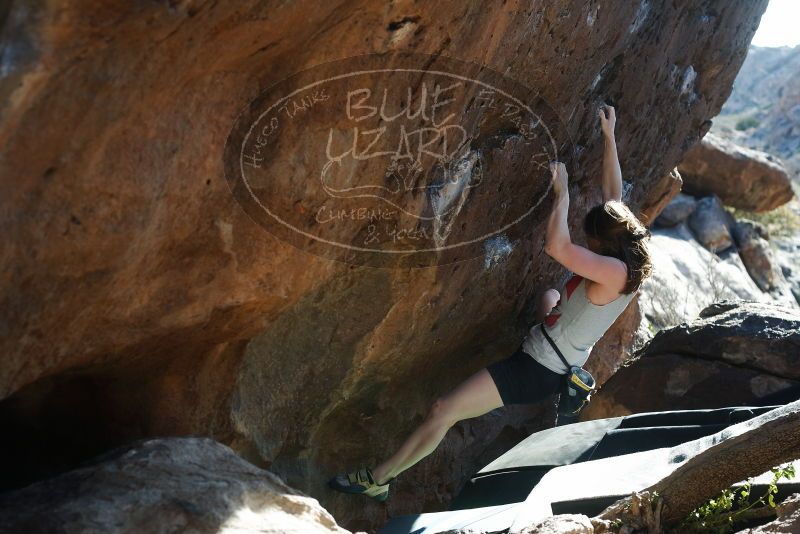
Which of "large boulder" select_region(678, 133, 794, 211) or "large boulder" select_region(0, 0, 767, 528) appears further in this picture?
"large boulder" select_region(678, 133, 794, 211)

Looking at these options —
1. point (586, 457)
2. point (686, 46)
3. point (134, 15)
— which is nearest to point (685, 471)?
point (586, 457)

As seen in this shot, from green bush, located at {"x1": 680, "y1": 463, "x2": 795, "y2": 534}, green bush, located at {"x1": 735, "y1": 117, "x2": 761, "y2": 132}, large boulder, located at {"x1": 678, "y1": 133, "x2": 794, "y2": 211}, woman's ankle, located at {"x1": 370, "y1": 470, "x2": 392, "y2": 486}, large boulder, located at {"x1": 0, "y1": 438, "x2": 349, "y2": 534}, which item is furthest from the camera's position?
green bush, located at {"x1": 735, "y1": 117, "x2": 761, "y2": 132}

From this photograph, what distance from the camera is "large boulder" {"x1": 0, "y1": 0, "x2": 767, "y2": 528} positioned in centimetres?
267

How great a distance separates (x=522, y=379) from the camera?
4359 millimetres

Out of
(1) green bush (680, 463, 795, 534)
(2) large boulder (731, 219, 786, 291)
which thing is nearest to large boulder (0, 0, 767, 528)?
(1) green bush (680, 463, 795, 534)

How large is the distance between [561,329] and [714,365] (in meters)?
1.40

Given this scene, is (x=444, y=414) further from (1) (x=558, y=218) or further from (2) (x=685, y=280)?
(2) (x=685, y=280)

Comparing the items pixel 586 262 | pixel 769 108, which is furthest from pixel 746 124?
pixel 586 262

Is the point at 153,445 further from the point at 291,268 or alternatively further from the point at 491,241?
the point at 491,241

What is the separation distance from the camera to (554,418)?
6078 millimetres

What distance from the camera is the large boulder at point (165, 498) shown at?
2.64 m

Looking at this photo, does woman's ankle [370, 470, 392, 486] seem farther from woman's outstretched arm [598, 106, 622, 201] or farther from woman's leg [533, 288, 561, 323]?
woman's outstretched arm [598, 106, 622, 201]

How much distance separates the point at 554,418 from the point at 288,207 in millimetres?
3159

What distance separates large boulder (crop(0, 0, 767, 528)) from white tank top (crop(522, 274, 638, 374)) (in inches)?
20.4
